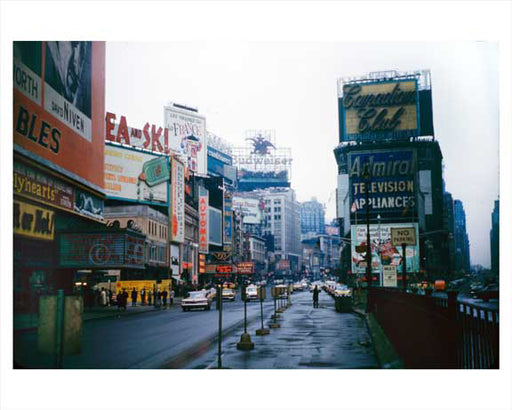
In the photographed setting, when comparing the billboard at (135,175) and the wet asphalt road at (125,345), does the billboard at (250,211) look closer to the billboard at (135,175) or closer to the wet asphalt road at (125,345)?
the billboard at (135,175)

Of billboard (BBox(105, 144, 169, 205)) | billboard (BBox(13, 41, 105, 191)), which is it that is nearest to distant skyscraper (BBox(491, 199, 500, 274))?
billboard (BBox(13, 41, 105, 191))

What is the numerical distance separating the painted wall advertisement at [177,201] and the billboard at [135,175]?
160 centimetres

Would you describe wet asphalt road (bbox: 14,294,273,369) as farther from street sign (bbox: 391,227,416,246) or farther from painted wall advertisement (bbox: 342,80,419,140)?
painted wall advertisement (bbox: 342,80,419,140)

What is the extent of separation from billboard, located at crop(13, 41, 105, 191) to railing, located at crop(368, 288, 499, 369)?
13.5m

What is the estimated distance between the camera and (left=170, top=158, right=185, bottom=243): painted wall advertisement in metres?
85.1

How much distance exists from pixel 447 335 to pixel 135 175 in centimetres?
7330

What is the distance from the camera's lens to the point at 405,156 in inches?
3949

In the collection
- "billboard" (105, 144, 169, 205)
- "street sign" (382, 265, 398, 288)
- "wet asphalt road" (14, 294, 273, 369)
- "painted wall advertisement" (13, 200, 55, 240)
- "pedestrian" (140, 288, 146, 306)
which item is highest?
"billboard" (105, 144, 169, 205)

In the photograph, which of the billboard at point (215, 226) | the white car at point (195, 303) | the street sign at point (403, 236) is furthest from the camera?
the billboard at point (215, 226)

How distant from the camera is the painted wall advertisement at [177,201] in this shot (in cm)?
8506

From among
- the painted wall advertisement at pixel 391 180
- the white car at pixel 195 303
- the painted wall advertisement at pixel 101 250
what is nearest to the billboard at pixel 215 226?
the painted wall advertisement at pixel 391 180

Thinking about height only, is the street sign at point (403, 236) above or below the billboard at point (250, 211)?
below
